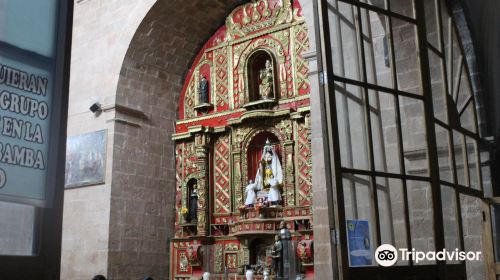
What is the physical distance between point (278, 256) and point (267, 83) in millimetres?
3971

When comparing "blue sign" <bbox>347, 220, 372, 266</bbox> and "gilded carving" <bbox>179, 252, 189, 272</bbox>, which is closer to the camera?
"blue sign" <bbox>347, 220, 372, 266</bbox>

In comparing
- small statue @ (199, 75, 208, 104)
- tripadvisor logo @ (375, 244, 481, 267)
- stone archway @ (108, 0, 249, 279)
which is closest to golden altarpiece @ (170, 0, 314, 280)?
small statue @ (199, 75, 208, 104)

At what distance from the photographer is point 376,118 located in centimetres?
450

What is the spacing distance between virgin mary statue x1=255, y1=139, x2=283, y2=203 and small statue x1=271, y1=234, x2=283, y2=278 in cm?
148

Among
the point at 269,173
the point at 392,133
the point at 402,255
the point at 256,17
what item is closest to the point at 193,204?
the point at 269,173

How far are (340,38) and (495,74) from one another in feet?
9.54

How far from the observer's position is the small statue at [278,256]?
9.28m

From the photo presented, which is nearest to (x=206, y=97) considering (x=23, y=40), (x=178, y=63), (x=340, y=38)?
(x=178, y=63)

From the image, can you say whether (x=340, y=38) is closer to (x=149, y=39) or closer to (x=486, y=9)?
(x=486, y=9)

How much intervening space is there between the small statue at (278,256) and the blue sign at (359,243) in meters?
5.42

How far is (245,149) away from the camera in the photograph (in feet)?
37.9

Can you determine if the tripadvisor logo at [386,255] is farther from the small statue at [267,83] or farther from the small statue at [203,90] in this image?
the small statue at [203,90]

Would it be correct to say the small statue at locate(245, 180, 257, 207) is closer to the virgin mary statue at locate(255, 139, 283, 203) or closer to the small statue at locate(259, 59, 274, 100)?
the virgin mary statue at locate(255, 139, 283, 203)

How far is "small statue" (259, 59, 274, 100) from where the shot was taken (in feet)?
37.2
